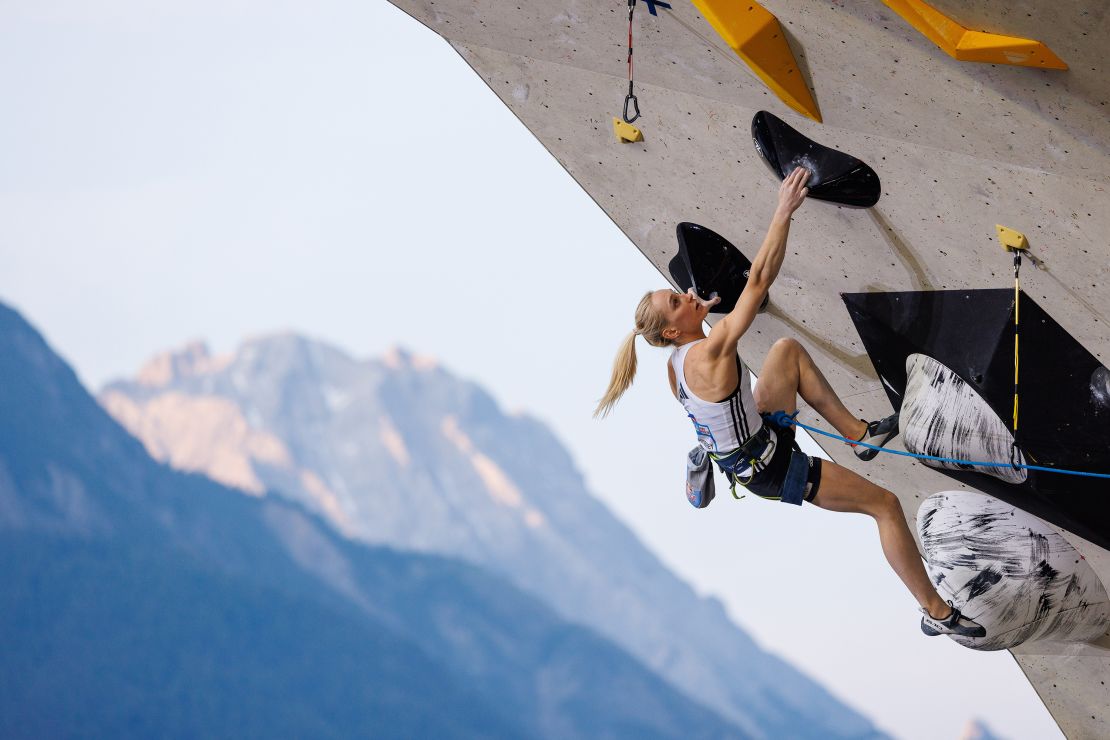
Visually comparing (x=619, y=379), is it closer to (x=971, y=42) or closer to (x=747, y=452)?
(x=747, y=452)

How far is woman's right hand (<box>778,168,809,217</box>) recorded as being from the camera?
2.52 meters

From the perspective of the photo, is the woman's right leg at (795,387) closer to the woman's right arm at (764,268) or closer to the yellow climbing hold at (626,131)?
the woman's right arm at (764,268)

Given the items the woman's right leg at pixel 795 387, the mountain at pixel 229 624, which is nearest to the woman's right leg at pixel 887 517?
the woman's right leg at pixel 795 387

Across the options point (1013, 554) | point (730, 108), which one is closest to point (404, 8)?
point (730, 108)

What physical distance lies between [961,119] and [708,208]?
0.94 metres

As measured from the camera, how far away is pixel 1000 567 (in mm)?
2656

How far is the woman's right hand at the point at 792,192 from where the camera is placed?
2518 millimetres

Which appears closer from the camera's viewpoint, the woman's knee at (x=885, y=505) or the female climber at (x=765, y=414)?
the female climber at (x=765, y=414)

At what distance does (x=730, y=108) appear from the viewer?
9.39 feet

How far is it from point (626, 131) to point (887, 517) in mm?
1268

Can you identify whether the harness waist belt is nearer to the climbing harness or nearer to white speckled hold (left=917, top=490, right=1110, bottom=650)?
the climbing harness

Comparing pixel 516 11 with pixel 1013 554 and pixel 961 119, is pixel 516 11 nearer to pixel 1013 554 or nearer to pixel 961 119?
pixel 961 119

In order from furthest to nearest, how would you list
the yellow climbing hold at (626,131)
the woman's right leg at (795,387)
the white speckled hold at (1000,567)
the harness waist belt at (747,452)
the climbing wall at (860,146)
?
the yellow climbing hold at (626,131) < the woman's right leg at (795,387) < the harness waist belt at (747,452) < the white speckled hold at (1000,567) < the climbing wall at (860,146)

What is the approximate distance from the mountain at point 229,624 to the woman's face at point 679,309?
41.3ft
